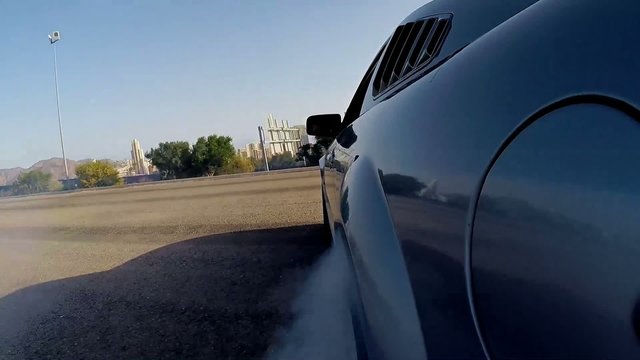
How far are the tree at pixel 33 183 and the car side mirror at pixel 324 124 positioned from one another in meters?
34.3

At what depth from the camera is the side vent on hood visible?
5.04 feet

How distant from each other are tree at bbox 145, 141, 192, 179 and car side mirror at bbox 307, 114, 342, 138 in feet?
129

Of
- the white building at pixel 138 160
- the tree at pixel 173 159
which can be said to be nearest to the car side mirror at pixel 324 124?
the tree at pixel 173 159

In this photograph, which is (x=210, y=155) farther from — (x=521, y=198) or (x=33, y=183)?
(x=521, y=198)

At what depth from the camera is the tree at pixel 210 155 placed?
4225 cm

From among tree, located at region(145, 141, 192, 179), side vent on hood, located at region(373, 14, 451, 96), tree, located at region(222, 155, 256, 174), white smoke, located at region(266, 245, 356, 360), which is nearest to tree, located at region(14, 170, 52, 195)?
tree, located at region(145, 141, 192, 179)

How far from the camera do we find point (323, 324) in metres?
2.76

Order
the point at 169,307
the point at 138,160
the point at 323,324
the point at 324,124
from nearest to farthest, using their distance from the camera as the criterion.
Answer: the point at 323,324 < the point at 169,307 < the point at 324,124 < the point at 138,160

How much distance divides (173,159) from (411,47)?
42.8 metres

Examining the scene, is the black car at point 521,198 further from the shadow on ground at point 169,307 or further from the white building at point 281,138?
the white building at point 281,138

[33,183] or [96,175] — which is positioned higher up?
[96,175]

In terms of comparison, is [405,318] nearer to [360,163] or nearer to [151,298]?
[360,163]

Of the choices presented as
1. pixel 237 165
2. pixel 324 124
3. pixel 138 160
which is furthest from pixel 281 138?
pixel 324 124

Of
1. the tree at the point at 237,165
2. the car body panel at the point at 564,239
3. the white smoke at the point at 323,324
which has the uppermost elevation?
the tree at the point at 237,165
